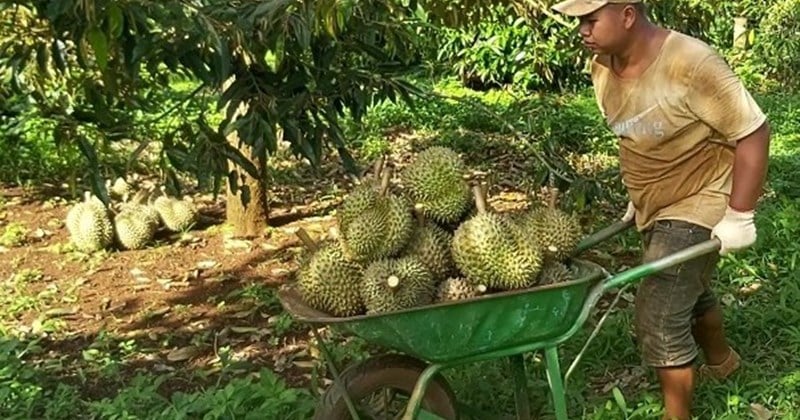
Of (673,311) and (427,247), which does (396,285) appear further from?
(673,311)

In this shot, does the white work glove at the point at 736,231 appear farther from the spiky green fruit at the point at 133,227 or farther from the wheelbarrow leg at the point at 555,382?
the spiky green fruit at the point at 133,227

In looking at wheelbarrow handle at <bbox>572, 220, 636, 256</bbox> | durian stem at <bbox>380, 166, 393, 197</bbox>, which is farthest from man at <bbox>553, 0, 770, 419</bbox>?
durian stem at <bbox>380, 166, 393, 197</bbox>

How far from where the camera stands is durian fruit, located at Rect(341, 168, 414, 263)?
8.75 ft

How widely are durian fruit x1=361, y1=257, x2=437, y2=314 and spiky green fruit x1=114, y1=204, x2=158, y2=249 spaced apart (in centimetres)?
307

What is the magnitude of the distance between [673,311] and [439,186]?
0.88 m

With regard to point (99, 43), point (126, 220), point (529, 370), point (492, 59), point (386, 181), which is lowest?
point (492, 59)

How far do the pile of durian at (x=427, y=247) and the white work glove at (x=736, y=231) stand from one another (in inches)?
16.1

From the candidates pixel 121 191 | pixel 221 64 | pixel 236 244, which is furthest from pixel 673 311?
pixel 121 191

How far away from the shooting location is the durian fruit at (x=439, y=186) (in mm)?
2758

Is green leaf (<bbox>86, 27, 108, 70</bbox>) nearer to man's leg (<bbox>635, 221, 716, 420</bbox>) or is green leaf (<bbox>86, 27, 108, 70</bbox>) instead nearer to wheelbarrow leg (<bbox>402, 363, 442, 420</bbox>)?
wheelbarrow leg (<bbox>402, 363, 442, 420</bbox>)

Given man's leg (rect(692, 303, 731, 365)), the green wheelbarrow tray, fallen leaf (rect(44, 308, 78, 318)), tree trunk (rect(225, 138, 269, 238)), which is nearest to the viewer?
the green wheelbarrow tray

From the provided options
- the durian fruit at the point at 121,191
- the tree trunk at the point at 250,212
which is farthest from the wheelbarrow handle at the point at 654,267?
the durian fruit at the point at 121,191

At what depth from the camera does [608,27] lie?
2.82 meters

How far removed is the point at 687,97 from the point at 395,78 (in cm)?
111
